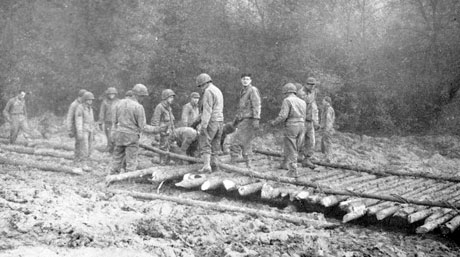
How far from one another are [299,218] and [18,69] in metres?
17.4

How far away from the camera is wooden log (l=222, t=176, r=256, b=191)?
8.04 meters

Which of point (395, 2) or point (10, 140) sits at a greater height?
point (395, 2)

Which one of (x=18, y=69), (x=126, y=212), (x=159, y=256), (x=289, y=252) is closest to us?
(x=159, y=256)

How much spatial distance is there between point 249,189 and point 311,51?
10.0m

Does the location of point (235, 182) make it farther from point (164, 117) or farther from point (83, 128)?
point (83, 128)

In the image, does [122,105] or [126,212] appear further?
[122,105]

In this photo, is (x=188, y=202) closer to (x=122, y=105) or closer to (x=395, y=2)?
(x=122, y=105)

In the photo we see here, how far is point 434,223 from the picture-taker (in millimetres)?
6430

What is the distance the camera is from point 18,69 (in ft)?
64.6

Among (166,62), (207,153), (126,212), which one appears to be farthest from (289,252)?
(166,62)

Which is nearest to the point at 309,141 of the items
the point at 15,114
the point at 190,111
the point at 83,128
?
the point at 190,111

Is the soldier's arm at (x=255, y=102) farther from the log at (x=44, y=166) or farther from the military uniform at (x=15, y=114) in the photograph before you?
the military uniform at (x=15, y=114)

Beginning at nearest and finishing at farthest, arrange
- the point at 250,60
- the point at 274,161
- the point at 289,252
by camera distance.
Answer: the point at 289,252 → the point at 274,161 → the point at 250,60

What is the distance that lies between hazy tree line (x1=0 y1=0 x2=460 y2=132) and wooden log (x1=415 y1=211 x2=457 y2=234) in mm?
9717
